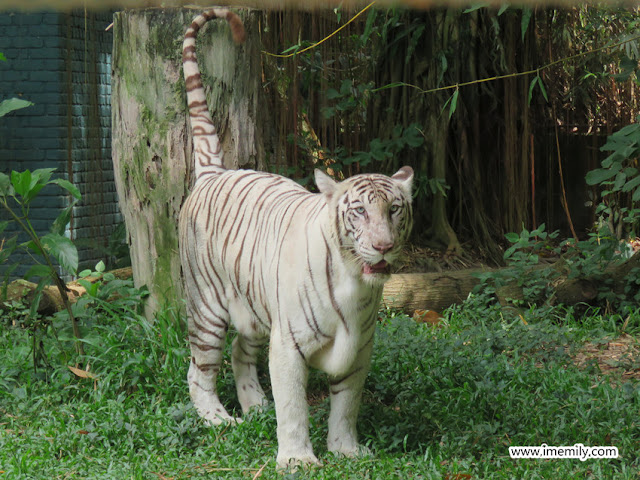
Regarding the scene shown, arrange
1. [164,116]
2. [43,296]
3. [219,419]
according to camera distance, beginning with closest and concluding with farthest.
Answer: [219,419]
[164,116]
[43,296]

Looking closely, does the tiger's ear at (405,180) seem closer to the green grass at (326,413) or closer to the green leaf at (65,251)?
the green grass at (326,413)

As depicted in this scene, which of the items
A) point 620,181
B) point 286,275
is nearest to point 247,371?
point 286,275

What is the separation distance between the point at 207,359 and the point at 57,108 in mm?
3793

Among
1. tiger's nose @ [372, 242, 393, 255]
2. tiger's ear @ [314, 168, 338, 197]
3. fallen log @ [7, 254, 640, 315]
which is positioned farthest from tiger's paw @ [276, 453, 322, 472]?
fallen log @ [7, 254, 640, 315]

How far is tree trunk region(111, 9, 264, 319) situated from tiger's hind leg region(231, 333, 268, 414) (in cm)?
72

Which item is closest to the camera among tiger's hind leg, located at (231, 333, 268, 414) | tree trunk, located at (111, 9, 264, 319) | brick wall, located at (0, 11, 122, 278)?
tiger's hind leg, located at (231, 333, 268, 414)

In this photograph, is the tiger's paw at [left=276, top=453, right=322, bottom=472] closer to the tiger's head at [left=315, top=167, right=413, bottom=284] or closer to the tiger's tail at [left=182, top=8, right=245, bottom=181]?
the tiger's head at [left=315, top=167, right=413, bottom=284]

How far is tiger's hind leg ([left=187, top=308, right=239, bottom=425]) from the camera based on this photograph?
410 cm

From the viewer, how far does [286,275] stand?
3477 mm

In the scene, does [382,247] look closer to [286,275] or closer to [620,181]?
[286,275]

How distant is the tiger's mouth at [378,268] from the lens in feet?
10.6

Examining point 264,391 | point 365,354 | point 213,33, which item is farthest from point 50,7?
point 365,354

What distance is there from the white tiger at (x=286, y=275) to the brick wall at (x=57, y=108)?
2992 millimetres

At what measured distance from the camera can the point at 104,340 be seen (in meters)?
4.50
